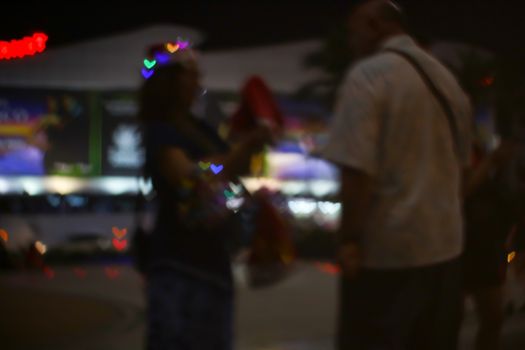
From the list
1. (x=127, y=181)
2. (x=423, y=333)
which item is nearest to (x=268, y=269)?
(x=423, y=333)

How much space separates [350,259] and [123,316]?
6671 millimetres

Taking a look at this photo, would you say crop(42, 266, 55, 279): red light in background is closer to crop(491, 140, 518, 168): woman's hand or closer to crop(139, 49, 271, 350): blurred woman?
crop(491, 140, 518, 168): woman's hand

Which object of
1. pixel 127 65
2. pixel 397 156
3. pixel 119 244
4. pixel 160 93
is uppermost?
pixel 127 65

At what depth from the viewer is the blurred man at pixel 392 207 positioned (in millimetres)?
2652

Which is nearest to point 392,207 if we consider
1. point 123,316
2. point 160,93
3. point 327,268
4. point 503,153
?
point 160,93

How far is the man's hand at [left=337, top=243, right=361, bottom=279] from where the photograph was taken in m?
2.66

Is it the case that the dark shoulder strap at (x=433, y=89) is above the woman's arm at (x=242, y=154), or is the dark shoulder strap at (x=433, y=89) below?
above

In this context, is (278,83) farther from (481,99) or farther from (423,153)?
(423,153)

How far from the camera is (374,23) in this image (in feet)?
9.45

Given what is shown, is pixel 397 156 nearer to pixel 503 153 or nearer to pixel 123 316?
pixel 503 153

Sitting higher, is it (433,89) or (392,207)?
(433,89)

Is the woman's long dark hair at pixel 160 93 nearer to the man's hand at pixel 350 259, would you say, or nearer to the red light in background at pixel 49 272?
the man's hand at pixel 350 259

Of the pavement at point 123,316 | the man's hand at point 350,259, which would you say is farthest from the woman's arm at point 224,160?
the pavement at point 123,316

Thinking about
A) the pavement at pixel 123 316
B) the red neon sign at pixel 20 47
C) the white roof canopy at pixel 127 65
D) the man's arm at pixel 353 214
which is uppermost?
the white roof canopy at pixel 127 65
